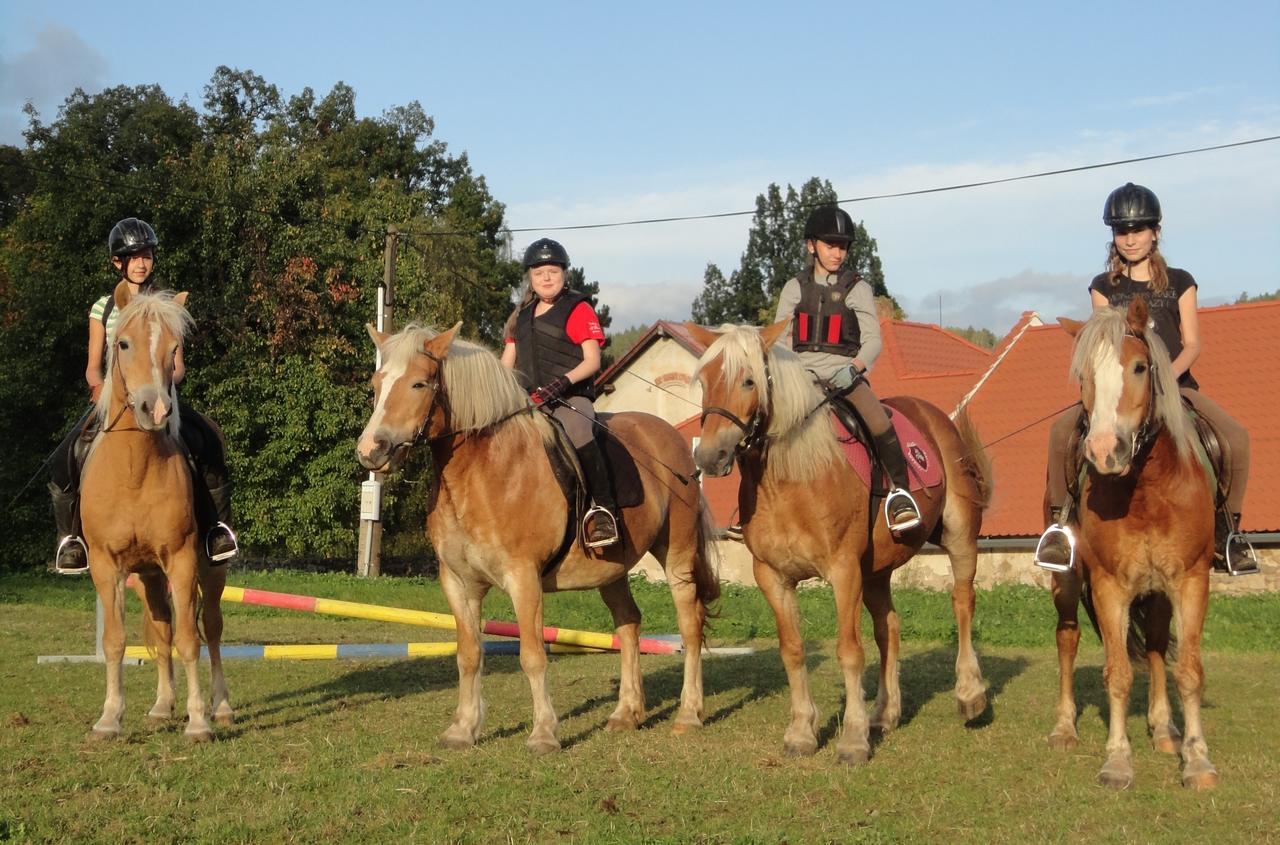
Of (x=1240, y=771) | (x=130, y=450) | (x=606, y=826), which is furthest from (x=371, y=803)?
(x=1240, y=771)

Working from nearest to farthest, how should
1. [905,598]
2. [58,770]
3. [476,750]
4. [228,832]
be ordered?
[228,832]
[58,770]
[476,750]
[905,598]

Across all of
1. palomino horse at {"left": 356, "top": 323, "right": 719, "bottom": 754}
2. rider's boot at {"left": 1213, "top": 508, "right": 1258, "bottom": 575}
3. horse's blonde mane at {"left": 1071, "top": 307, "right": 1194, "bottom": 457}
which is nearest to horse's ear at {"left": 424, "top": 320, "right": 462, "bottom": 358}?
palomino horse at {"left": 356, "top": 323, "right": 719, "bottom": 754}

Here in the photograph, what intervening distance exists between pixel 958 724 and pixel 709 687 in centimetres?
267

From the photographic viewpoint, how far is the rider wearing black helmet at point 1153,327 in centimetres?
748

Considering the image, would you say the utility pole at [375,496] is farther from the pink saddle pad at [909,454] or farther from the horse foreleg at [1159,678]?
the horse foreleg at [1159,678]

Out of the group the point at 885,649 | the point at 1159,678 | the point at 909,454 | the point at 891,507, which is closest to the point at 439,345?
the point at 891,507

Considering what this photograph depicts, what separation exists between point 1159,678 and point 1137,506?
62.7 inches

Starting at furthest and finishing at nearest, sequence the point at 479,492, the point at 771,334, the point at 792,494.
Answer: the point at 479,492, the point at 792,494, the point at 771,334

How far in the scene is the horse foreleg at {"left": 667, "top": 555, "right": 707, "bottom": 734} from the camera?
29.8 ft

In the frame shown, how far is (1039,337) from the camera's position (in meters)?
27.9

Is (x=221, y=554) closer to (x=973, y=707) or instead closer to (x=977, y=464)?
(x=973, y=707)

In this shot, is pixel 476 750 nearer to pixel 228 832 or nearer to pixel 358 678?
pixel 228 832

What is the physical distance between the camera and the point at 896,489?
27.2ft

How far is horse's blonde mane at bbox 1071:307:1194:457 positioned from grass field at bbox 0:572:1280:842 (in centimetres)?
201
